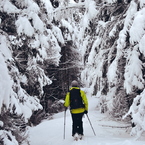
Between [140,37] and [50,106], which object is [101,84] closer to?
[140,37]

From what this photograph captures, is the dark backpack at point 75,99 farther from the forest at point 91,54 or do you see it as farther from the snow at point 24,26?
the snow at point 24,26

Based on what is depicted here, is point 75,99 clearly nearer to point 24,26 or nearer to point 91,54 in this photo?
point 91,54

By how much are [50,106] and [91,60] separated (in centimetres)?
834

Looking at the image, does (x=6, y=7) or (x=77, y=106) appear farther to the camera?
(x=77, y=106)

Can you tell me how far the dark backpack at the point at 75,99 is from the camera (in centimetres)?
729

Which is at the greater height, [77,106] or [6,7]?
[6,7]

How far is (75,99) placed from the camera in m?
7.30

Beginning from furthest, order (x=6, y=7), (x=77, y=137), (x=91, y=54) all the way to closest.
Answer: (x=91, y=54)
(x=77, y=137)
(x=6, y=7)

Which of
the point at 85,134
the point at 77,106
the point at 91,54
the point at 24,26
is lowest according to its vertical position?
the point at 85,134

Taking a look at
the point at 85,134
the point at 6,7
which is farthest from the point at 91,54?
the point at 6,7

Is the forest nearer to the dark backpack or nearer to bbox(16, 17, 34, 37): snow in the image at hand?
bbox(16, 17, 34, 37): snow

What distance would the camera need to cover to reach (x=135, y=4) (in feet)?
22.4

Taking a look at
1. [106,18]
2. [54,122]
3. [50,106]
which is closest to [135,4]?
[106,18]

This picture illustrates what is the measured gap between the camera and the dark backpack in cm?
729
